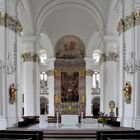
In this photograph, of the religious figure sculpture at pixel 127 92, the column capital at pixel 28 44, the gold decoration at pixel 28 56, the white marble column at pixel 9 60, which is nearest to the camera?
the white marble column at pixel 9 60

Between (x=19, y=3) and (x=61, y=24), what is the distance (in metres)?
12.2

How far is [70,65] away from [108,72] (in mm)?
8695

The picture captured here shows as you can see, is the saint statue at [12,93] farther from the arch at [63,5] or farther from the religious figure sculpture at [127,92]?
the arch at [63,5]

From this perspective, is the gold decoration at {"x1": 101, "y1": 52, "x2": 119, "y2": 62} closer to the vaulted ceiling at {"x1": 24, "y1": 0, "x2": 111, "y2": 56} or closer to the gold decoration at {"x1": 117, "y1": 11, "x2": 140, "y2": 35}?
the vaulted ceiling at {"x1": 24, "y1": 0, "x2": 111, "y2": 56}

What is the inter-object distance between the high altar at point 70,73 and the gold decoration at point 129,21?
1478 cm

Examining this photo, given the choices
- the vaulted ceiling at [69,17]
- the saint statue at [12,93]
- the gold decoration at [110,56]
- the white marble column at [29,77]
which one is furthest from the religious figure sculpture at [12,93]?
the gold decoration at [110,56]

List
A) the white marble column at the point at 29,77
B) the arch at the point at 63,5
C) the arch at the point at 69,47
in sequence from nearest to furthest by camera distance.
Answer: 1. the arch at the point at 63,5
2. the white marble column at the point at 29,77
3. the arch at the point at 69,47

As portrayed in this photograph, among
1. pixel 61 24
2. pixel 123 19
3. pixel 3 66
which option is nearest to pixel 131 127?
pixel 123 19

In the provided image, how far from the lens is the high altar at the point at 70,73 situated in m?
31.6

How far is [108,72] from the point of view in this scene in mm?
24203

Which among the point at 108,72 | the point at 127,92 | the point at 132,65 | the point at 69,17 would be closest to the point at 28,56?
the point at 108,72

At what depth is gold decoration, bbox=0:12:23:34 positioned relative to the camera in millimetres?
15211

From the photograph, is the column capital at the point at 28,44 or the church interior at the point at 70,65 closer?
the church interior at the point at 70,65

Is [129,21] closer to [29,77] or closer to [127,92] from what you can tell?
[127,92]
